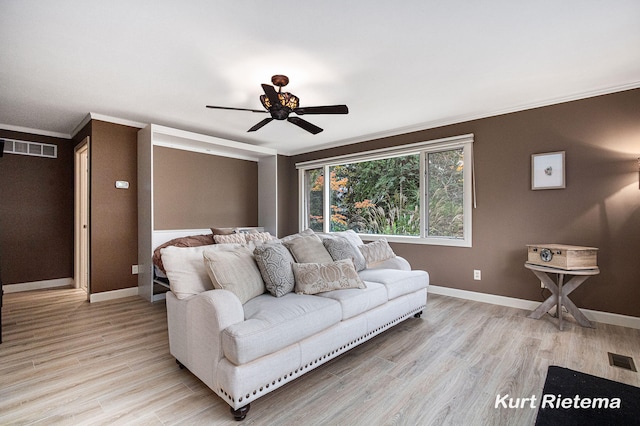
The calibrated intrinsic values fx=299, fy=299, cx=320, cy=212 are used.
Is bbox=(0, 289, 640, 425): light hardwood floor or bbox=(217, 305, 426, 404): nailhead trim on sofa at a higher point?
bbox=(217, 305, 426, 404): nailhead trim on sofa

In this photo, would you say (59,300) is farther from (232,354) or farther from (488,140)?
(488,140)

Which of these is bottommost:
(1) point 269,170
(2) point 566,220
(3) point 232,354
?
(3) point 232,354

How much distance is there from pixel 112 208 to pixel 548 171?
5.53m

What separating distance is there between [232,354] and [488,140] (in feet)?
12.7

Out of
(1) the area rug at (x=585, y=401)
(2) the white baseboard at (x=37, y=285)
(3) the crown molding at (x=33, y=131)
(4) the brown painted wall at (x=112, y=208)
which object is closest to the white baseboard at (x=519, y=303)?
(1) the area rug at (x=585, y=401)

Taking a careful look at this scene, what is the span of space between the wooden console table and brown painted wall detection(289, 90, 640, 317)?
31 centimetres

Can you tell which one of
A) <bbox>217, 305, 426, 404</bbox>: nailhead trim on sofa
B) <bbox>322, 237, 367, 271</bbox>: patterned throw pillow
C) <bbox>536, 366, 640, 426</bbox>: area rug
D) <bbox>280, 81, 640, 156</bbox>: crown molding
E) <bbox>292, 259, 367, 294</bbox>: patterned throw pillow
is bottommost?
<bbox>536, 366, 640, 426</bbox>: area rug

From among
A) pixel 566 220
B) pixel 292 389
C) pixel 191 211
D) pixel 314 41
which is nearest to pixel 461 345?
pixel 292 389

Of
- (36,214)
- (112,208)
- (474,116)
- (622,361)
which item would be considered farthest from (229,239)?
(622,361)

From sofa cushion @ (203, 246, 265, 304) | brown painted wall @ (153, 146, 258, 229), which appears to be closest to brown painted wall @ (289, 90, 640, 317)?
sofa cushion @ (203, 246, 265, 304)

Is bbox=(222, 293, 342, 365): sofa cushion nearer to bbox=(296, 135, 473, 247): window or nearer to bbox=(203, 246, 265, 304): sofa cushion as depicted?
bbox=(203, 246, 265, 304): sofa cushion

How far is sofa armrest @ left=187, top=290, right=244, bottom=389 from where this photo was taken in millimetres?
1766

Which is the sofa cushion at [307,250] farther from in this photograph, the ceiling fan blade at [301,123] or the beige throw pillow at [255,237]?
the beige throw pillow at [255,237]

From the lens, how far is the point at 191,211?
5.00m
